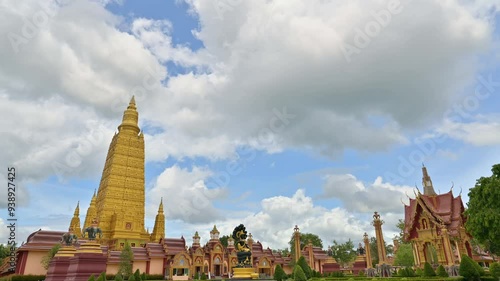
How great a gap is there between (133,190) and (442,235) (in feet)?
185

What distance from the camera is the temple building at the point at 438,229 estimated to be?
3591 centimetres

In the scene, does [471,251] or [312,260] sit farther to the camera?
[312,260]

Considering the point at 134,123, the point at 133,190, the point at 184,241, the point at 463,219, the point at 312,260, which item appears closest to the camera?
the point at 463,219

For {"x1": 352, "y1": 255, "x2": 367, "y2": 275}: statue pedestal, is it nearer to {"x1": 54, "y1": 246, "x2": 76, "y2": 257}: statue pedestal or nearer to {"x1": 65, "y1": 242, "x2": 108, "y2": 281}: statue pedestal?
{"x1": 65, "y1": 242, "x2": 108, "y2": 281}: statue pedestal

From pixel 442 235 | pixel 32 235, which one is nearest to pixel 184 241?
pixel 32 235

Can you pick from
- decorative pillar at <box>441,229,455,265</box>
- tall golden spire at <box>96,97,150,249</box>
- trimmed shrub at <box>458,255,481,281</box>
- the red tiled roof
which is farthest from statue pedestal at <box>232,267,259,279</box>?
tall golden spire at <box>96,97,150,249</box>

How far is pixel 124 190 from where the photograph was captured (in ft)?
225

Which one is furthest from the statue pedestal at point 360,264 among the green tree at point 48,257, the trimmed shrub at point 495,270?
the green tree at point 48,257

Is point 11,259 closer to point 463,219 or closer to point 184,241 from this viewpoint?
point 184,241

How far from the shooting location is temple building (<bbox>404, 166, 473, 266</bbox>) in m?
35.9

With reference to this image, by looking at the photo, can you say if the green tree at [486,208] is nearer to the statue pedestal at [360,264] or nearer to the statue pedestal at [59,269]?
the statue pedestal at [360,264]

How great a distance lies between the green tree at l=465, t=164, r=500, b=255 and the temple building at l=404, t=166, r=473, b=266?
26.6 feet

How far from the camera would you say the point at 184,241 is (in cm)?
5609

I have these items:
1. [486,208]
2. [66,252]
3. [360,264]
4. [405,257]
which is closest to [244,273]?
[66,252]
